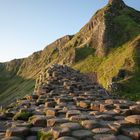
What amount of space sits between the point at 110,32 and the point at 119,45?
6680 mm

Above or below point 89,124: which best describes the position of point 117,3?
above

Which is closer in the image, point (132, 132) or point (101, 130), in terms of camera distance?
point (132, 132)

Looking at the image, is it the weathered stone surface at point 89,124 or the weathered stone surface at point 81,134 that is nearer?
the weathered stone surface at point 81,134

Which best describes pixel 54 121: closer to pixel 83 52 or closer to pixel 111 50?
pixel 111 50

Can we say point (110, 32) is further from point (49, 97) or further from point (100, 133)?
point (100, 133)

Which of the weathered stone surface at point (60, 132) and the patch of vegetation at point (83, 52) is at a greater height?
the patch of vegetation at point (83, 52)

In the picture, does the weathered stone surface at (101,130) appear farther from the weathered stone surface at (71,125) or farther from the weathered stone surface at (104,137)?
the weathered stone surface at (71,125)

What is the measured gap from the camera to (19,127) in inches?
348

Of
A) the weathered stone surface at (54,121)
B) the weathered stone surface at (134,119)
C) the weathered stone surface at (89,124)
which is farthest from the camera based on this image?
the weathered stone surface at (54,121)

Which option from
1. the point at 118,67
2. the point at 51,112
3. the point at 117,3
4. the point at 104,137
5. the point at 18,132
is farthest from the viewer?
the point at 117,3

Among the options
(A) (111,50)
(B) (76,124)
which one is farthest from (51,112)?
(A) (111,50)

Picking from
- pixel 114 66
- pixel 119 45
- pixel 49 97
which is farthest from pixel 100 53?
pixel 49 97

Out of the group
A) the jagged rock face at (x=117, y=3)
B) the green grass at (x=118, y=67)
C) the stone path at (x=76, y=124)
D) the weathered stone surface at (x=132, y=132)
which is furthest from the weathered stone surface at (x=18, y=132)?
the jagged rock face at (x=117, y=3)

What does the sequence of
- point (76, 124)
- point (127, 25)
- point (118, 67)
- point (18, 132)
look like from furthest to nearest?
1. point (127, 25)
2. point (118, 67)
3. point (76, 124)
4. point (18, 132)
